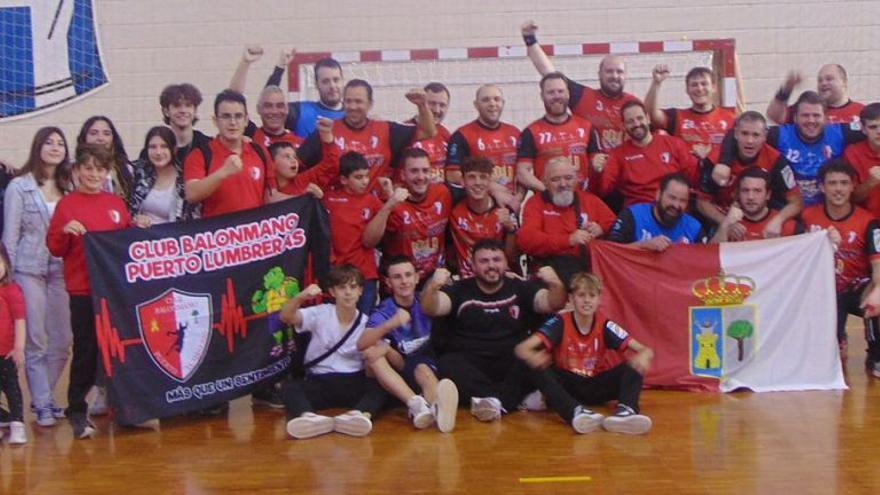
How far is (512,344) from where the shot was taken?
244 inches

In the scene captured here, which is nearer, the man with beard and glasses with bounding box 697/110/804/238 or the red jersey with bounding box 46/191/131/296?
the red jersey with bounding box 46/191/131/296

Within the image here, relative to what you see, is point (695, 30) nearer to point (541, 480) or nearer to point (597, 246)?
point (597, 246)

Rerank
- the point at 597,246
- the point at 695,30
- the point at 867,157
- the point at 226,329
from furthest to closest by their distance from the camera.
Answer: the point at 695,30 → the point at 867,157 → the point at 597,246 → the point at 226,329

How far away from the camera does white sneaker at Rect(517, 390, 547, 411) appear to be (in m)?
6.01

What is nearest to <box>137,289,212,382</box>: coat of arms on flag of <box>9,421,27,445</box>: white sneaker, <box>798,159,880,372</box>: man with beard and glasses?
<box>9,421,27,445</box>: white sneaker

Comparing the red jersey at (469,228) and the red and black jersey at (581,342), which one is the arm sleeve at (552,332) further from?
the red jersey at (469,228)

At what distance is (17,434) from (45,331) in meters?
0.70

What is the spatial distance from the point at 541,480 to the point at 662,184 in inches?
106

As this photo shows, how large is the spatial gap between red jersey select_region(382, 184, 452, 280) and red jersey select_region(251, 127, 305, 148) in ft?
3.44

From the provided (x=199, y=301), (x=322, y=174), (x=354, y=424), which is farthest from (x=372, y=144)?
(x=354, y=424)

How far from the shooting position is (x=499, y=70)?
1020cm

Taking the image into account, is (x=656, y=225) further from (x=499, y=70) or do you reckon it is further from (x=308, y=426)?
(x=499, y=70)

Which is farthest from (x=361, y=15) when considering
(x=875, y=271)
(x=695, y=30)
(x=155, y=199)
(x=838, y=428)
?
(x=838, y=428)

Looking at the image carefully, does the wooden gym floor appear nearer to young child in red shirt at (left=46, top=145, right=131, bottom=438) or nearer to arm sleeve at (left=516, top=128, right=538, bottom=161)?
young child in red shirt at (left=46, top=145, right=131, bottom=438)
